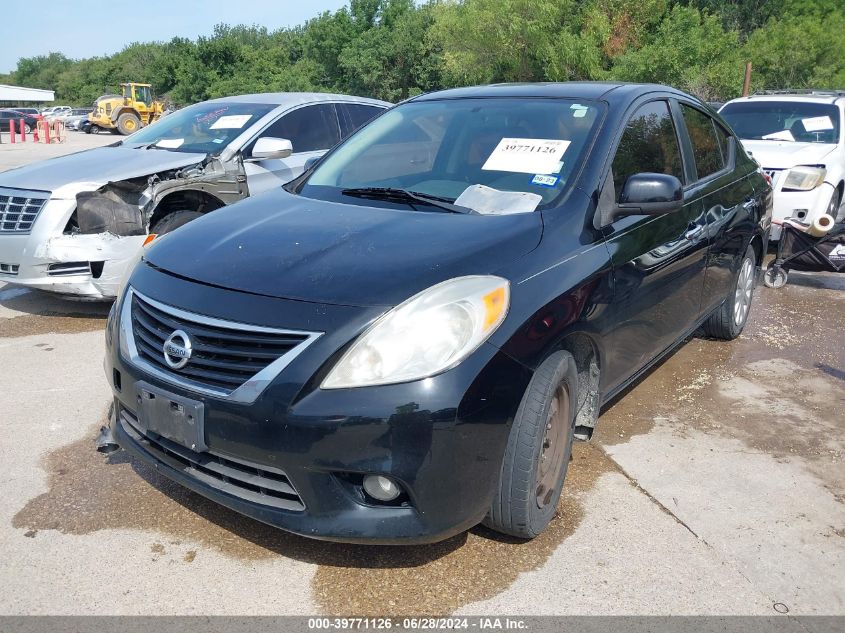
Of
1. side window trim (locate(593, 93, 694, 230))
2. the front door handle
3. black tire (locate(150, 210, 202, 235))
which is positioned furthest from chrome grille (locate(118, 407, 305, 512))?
black tire (locate(150, 210, 202, 235))

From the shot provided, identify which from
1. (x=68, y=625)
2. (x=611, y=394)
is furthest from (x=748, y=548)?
(x=68, y=625)

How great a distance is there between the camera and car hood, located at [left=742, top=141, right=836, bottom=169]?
8125 mm

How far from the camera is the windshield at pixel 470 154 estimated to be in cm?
317

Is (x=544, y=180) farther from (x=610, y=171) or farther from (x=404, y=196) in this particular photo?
(x=404, y=196)

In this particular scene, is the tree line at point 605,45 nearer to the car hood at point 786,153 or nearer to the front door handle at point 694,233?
the car hood at point 786,153

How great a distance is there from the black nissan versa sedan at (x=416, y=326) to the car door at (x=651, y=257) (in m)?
0.02

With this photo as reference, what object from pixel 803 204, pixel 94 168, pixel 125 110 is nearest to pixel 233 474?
pixel 94 168

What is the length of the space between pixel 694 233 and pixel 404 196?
161 centimetres

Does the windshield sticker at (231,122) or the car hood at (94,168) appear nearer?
the car hood at (94,168)

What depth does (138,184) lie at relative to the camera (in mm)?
5672

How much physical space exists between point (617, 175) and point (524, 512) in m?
1.56

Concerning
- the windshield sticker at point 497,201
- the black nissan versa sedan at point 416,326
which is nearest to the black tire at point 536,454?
the black nissan versa sedan at point 416,326

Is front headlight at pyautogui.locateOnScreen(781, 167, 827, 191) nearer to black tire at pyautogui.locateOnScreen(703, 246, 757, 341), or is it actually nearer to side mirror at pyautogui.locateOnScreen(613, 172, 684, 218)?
black tire at pyautogui.locateOnScreen(703, 246, 757, 341)

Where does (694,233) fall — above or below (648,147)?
below
